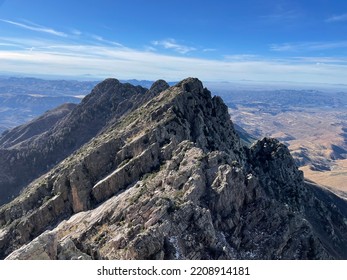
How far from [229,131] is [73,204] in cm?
4780

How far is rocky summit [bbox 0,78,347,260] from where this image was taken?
4788 centimetres

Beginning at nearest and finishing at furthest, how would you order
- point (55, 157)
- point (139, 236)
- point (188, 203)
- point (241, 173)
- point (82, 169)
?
point (139, 236)
point (188, 203)
point (241, 173)
point (82, 169)
point (55, 157)

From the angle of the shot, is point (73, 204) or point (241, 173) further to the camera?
point (73, 204)

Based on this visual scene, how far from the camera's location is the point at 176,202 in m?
54.3

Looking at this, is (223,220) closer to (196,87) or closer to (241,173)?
(241,173)

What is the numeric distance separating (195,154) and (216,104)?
145ft

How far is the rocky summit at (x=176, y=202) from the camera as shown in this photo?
47.9 m

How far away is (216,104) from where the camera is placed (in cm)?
10806

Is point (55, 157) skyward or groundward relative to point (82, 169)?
groundward

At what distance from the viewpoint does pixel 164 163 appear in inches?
2800

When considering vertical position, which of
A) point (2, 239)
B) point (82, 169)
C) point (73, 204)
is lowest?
point (2, 239)

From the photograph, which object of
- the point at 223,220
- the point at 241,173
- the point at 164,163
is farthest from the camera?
the point at 164,163

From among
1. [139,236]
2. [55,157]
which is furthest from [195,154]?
[55,157]
